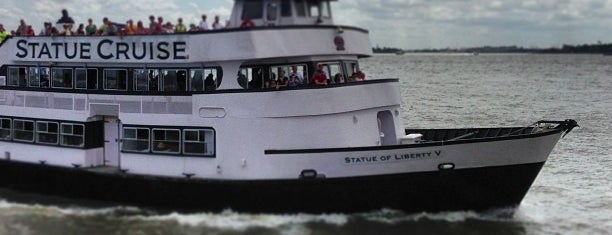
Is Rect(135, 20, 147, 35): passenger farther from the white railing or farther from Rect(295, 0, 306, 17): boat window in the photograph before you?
Rect(295, 0, 306, 17): boat window

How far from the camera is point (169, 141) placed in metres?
15.9

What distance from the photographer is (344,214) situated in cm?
1519

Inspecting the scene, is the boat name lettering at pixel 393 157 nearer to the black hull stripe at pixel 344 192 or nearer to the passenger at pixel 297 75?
the black hull stripe at pixel 344 192

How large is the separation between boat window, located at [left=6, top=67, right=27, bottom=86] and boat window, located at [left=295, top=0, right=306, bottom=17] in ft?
25.6

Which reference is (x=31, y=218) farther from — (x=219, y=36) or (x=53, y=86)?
(x=219, y=36)

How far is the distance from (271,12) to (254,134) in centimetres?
284

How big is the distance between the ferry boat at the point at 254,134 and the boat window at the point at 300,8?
0.12 feet

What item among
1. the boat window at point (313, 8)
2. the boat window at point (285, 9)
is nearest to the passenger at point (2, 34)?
the boat window at point (285, 9)

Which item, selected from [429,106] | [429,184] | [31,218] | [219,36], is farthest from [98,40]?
[429,106]

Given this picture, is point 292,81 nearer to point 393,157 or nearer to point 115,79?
point 393,157

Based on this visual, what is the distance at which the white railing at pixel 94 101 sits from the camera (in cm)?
1568

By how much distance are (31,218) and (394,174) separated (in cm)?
884

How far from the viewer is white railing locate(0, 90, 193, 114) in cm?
1568

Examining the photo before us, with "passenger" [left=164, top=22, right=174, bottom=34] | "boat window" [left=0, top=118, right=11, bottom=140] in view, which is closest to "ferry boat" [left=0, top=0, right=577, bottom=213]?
"passenger" [left=164, top=22, right=174, bottom=34]
